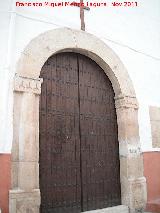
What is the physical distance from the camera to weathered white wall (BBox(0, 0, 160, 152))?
3.70m

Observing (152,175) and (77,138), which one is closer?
(77,138)

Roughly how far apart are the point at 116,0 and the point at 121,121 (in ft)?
8.23

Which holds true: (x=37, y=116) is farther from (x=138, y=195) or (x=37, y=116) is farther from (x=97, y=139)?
(x=138, y=195)

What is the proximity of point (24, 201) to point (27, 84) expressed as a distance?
1571 mm

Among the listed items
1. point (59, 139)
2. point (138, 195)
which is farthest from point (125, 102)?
point (138, 195)

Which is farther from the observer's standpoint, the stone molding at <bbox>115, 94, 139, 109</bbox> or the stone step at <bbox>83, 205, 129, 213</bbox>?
the stone molding at <bbox>115, 94, 139, 109</bbox>

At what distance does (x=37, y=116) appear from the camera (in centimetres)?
385

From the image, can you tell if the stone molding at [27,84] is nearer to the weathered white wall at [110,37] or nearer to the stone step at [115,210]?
the weathered white wall at [110,37]

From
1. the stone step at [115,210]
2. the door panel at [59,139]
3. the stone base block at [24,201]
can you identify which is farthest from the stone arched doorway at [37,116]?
the door panel at [59,139]

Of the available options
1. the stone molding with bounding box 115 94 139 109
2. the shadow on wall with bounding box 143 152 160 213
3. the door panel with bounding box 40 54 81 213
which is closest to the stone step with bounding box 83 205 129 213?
the door panel with bounding box 40 54 81 213

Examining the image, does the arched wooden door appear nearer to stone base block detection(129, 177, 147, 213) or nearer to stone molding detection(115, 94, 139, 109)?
stone molding detection(115, 94, 139, 109)

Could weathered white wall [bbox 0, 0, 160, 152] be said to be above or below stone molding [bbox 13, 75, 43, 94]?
above

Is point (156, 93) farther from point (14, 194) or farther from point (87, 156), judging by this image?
point (14, 194)

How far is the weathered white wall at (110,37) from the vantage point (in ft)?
12.1
